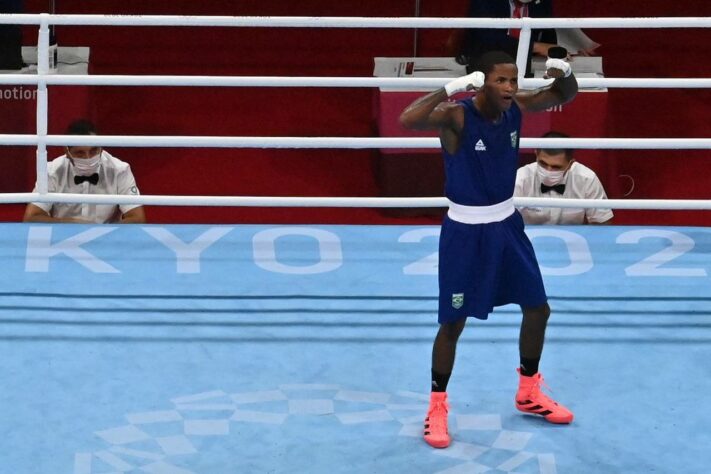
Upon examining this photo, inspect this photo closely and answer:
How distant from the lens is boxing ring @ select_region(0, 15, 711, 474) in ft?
13.0

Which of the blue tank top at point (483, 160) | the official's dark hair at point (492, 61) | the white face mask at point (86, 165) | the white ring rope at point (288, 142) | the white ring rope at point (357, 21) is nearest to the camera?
the official's dark hair at point (492, 61)

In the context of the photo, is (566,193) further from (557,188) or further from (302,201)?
(302,201)

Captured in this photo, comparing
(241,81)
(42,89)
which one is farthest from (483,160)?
(42,89)

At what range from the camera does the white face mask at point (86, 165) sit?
19.1ft

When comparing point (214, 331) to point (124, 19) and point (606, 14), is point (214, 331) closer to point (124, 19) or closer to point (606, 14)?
point (124, 19)

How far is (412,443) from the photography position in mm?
4016

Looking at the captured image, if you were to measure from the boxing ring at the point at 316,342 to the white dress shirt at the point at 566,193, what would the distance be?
0.39 meters

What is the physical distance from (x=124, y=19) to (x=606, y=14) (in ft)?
14.6

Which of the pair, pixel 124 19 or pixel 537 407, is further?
pixel 124 19

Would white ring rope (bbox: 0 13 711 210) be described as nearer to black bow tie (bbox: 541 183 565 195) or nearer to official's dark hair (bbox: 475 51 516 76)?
black bow tie (bbox: 541 183 565 195)

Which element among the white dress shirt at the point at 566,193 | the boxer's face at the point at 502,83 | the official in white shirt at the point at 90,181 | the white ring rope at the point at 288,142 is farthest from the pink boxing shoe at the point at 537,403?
the official in white shirt at the point at 90,181

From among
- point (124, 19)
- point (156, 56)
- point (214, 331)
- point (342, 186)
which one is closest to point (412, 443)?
point (214, 331)

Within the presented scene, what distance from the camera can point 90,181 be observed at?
19.3 ft

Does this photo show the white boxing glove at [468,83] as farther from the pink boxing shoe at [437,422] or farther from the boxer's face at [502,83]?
the pink boxing shoe at [437,422]
